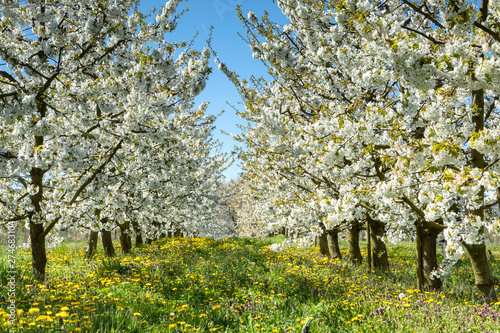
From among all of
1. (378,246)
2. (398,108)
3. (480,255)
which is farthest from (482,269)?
(378,246)

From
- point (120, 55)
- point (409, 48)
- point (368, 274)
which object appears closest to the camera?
point (409, 48)

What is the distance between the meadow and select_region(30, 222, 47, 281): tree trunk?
0.22 meters

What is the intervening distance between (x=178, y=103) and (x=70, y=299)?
4257 mm

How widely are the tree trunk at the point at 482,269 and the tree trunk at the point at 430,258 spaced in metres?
1.69

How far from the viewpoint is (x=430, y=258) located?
723 centimetres

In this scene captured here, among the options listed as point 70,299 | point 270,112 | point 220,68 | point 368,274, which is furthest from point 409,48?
point 368,274

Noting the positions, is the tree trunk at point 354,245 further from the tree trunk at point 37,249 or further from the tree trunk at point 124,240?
the tree trunk at point 37,249

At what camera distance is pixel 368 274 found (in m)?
7.96

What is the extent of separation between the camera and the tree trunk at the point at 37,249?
6.43 meters

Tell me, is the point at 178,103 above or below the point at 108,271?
above

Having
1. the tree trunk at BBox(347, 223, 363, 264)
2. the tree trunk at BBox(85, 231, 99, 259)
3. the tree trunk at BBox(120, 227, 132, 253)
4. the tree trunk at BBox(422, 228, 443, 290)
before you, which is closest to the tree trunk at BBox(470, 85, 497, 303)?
the tree trunk at BBox(422, 228, 443, 290)

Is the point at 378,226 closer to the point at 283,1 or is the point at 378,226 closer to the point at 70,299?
the point at 283,1

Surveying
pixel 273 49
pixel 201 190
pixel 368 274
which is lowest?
pixel 368 274

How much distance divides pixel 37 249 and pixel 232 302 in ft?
14.7
